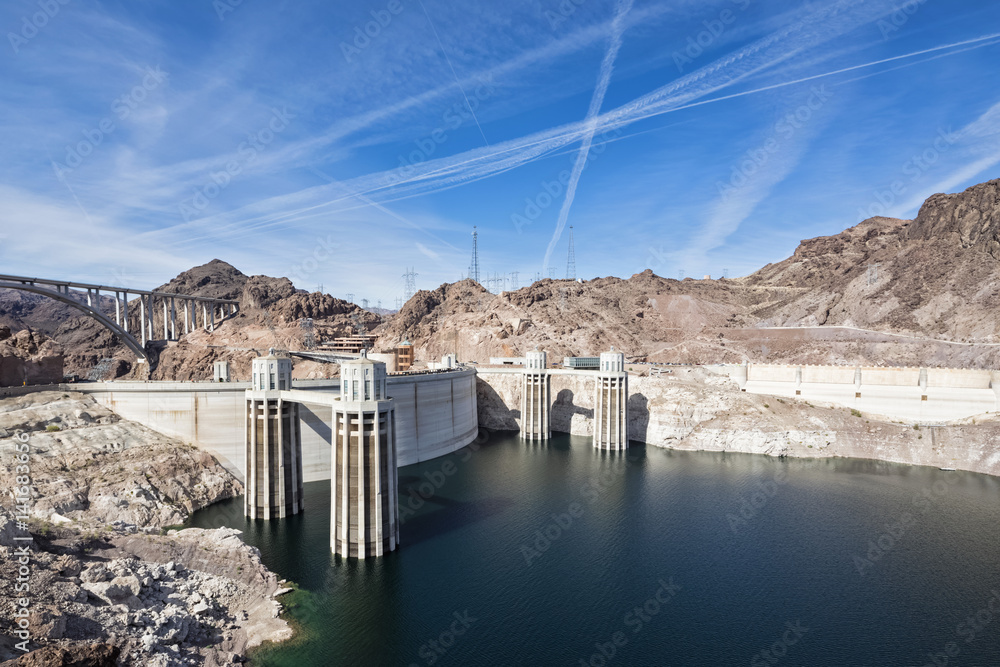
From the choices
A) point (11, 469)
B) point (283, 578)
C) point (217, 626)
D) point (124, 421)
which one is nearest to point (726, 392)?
point (283, 578)

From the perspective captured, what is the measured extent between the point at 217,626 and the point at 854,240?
204 m

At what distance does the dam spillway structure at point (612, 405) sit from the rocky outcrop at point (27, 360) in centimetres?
6417

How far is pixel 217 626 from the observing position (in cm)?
2508

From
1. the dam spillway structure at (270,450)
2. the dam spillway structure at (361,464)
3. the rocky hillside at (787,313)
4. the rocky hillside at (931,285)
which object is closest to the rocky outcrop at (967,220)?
the rocky hillside at (931,285)

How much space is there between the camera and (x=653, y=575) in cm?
3450

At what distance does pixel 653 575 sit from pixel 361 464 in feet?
69.8

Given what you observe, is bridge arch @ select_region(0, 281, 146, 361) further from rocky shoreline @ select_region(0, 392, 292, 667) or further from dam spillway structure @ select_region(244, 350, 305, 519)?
dam spillway structure @ select_region(244, 350, 305, 519)

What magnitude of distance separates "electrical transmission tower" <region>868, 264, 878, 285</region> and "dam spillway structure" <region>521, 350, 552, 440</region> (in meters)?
87.1

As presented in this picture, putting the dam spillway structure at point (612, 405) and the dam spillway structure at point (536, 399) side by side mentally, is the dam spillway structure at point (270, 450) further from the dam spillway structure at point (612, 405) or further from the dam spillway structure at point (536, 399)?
the dam spillway structure at point (612, 405)

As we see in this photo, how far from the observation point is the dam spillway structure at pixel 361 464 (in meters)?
33.7

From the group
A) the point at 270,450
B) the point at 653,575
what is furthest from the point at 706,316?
the point at 270,450

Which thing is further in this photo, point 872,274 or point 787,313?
point 787,313

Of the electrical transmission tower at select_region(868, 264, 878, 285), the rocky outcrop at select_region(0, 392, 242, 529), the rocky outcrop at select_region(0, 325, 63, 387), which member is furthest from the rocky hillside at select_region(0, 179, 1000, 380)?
the rocky outcrop at select_region(0, 392, 242, 529)

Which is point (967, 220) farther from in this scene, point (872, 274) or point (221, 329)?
point (221, 329)
